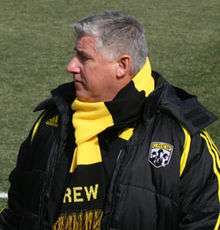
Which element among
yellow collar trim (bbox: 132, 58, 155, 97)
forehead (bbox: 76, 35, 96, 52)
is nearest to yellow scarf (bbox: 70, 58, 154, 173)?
yellow collar trim (bbox: 132, 58, 155, 97)

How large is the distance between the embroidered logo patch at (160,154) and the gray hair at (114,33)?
382mm

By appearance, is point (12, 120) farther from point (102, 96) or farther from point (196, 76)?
point (102, 96)

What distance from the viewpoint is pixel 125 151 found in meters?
2.98

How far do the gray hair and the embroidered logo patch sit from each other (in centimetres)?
38

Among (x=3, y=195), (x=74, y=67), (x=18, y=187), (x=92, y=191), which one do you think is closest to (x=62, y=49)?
(x=3, y=195)

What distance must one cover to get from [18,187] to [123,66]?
2.73 ft

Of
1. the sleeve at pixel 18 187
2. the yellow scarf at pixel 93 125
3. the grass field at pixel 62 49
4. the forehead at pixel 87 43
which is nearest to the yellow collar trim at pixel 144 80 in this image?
the yellow scarf at pixel 93 125

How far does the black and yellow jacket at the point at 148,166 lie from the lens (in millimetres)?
2932

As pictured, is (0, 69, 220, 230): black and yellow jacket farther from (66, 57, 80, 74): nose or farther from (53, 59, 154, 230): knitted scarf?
(66, 57, 80, 74): nose

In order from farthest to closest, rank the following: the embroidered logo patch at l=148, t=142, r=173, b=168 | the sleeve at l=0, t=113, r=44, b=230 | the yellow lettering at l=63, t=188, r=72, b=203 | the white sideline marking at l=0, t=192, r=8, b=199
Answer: the white sideline marking at l=0, t=192, r=8, b=199
the sleeve at l=0, t=113, r=44, b=230
the yellow lettering at l=63, t=188, r=72, b=203
the embroidered logo patch at l=148, t=142, r=173, b=168

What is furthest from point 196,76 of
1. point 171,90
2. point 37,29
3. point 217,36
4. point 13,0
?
point 171,90

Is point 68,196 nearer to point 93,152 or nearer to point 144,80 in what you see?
point 93,152

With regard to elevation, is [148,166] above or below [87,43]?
below

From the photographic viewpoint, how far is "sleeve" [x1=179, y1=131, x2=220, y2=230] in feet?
9.66
